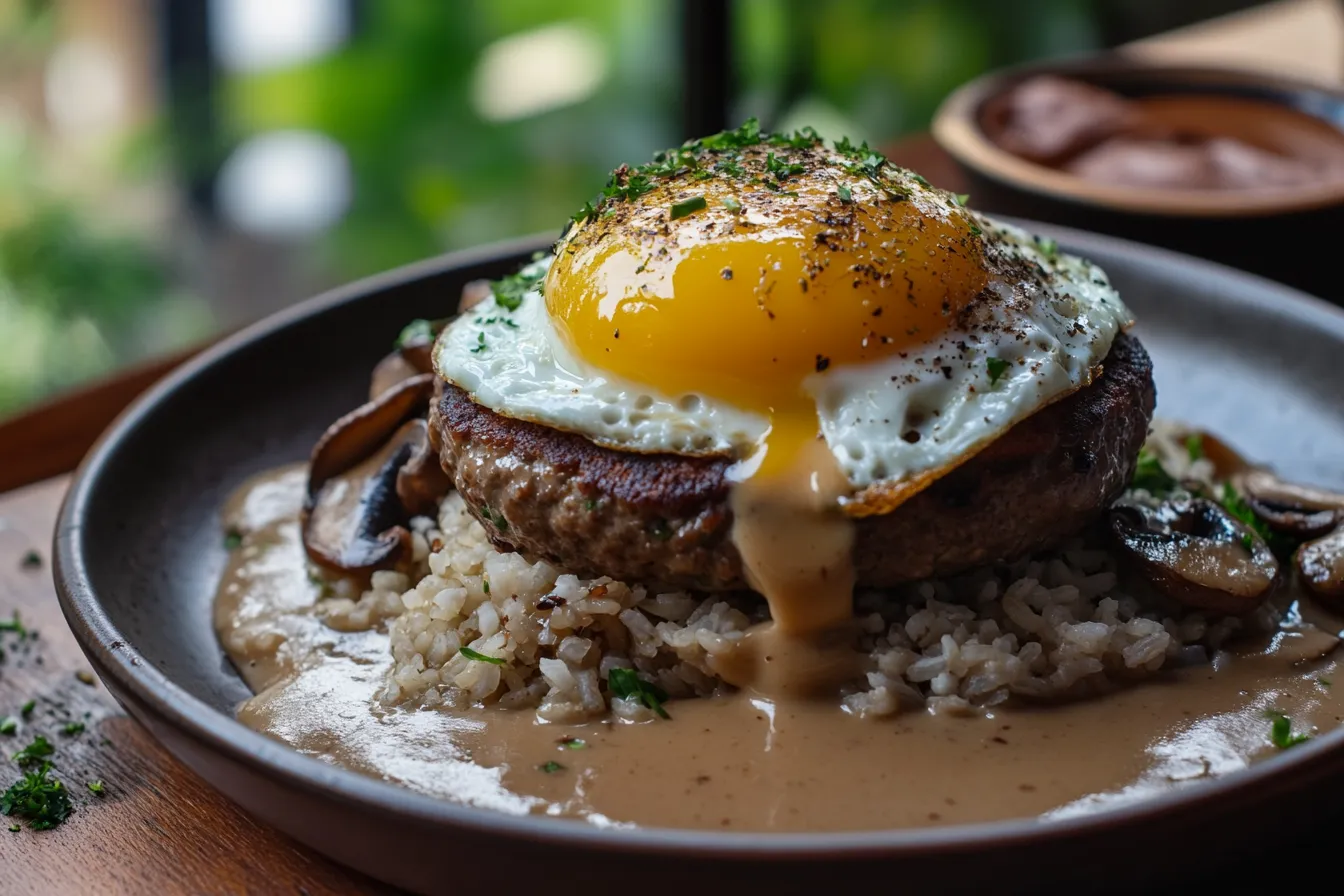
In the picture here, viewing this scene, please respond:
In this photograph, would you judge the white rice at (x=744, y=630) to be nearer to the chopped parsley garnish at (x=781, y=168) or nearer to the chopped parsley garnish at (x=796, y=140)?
the chopped parsley garnish at (x=781, y=168)

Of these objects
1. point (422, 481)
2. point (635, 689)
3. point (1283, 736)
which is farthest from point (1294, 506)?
point (422, 481)

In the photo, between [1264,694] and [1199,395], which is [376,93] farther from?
[1264,694]

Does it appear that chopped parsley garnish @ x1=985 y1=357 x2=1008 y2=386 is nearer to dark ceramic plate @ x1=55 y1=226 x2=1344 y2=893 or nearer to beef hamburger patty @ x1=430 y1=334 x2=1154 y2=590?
beef hamburger patty @ x1=430 y1=334 x2=1154 y2=590

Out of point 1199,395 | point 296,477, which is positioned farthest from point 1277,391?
point 296,477

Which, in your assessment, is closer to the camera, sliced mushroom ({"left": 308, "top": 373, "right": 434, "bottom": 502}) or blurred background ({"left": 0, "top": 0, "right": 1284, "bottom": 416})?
sliced mushroom ({"left": 308, "top": 373, "right": 434, "bottom": 502})

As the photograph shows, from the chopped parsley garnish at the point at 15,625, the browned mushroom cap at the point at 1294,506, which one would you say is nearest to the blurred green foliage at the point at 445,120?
the chopped parsley garnish at the point at 15,625

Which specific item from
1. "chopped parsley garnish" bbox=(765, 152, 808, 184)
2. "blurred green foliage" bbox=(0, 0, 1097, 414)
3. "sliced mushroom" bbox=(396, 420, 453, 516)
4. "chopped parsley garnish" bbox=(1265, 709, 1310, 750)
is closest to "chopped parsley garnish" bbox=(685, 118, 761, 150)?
"chopped parsley garnish" bbox=(765, 152, 808, 184)
